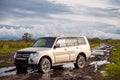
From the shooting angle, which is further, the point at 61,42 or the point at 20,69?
the point at 61,42

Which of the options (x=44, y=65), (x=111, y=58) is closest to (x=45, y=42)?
(x=44, y=65)

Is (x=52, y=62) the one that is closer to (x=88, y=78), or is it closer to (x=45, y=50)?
(x=45, y=50)

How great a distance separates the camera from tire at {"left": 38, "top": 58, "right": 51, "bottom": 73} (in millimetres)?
16562

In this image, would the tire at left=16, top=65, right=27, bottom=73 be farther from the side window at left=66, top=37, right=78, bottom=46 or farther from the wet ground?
the side window at left=66, top=37, right=78, bottom=46

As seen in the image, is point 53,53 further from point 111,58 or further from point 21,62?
point 111,58

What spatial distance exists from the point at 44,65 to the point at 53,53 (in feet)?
3.27

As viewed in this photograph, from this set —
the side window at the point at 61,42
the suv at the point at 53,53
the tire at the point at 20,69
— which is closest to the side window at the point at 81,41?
the suv at the point at 53,53

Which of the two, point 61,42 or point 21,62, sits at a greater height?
point 61,42

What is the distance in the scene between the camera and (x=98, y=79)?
14734 millimetres

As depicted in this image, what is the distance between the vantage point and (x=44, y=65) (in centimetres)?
1677

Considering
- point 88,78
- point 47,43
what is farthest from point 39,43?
point 88,78

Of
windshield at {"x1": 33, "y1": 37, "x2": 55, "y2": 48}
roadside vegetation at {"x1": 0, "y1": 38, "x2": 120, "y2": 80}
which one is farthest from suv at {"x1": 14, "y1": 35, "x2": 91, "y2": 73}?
roadside vegetation at {"x1": 0, "y1": 38, "x2": 120, "y2": 80}

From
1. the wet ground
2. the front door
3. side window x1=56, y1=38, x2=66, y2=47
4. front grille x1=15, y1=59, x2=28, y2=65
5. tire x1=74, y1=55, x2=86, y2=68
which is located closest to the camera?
the wet ground

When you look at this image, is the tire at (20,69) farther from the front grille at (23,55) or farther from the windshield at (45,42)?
the windshield at (45,42)
